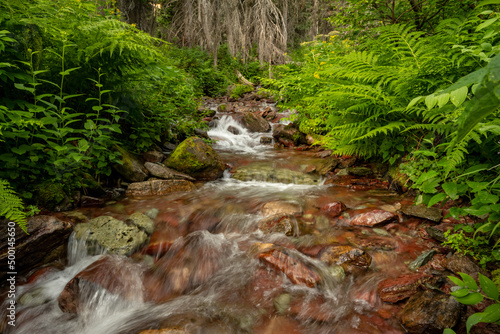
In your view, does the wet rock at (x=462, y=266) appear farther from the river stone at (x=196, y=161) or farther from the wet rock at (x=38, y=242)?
the river stone at (x=196, y=161)

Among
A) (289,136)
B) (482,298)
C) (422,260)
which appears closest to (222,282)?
(422,260)

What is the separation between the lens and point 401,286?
6.70ft

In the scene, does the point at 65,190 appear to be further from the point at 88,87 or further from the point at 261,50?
the point at 261,50

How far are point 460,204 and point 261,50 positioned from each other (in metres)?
10.6

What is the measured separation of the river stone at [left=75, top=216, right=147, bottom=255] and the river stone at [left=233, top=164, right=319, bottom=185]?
2.57 metres

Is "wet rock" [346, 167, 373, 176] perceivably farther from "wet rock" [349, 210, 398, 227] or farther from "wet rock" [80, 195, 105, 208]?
"wet rock" [80, 195, 105, 208]

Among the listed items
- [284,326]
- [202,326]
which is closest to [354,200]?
[284,326]

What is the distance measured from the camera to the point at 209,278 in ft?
8.46

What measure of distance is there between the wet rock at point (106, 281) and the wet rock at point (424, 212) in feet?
10.0

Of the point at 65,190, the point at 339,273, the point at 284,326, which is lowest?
the point at 284,326

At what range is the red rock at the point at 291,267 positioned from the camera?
7.59 ft

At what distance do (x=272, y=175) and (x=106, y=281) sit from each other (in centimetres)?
347

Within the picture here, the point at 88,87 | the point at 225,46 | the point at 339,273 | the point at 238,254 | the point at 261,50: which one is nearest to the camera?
the point at 339,273

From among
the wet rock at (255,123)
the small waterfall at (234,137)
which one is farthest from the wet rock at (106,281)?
the wet rock at (255,123)
